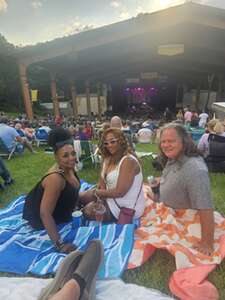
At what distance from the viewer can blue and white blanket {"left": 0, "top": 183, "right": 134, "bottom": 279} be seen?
2.02m

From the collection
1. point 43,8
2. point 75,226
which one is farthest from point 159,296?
point 43,8

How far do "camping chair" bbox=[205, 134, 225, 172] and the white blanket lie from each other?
345cm

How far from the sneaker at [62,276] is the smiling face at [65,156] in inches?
29.0

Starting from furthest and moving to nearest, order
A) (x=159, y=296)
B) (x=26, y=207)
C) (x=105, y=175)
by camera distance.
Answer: (x=105, y=175), (x=26, y=207), (x=159, y=296)

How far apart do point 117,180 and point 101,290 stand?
0.93 meters

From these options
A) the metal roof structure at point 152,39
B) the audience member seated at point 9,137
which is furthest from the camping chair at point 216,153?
the audience member seated at point 9,137

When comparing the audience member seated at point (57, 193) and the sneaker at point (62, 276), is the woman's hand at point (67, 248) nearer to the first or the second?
the audience member seated at point (57, 193)

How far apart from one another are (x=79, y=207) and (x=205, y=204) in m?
1.35

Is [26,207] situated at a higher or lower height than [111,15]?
lower

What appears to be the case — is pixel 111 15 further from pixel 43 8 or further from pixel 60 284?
pixel 60 284

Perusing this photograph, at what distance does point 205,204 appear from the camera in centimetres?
186

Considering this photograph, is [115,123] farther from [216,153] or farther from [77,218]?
[77,218]

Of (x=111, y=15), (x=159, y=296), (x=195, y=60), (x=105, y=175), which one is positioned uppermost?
(x=111, y=15)

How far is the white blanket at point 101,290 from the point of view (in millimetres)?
1657
